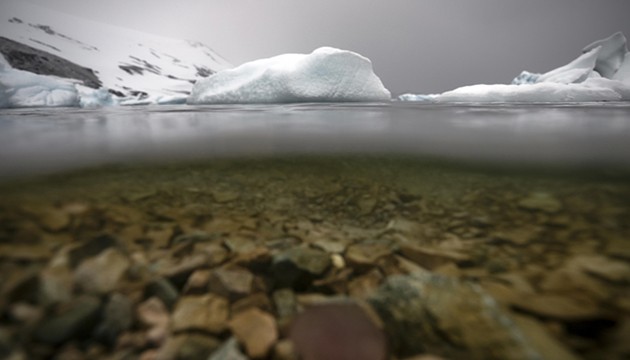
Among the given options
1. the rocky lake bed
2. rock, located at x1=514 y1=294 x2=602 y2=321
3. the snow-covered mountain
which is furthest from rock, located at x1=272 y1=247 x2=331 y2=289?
the snow-covered mountain

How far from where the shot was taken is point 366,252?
140cm

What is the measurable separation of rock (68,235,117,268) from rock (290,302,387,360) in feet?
3.25

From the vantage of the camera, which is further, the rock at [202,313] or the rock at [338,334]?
the rock at [202,313]

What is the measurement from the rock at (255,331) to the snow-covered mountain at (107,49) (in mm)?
39884

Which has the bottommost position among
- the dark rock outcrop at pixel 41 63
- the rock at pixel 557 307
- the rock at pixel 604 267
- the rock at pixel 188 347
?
the rock at pixel 188 347

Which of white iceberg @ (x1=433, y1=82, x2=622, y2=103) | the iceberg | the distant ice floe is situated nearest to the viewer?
white iceberg @ (x1=433, y1=82, x2=622, y2=103)

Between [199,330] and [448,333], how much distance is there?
0.86 metres

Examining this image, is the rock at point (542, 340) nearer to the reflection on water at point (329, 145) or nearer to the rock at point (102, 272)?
the rock at point (102, 272)

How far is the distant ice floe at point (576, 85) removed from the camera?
16.2 meters

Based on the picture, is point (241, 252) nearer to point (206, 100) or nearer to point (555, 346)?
point (555, 346)

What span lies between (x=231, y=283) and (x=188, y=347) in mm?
290

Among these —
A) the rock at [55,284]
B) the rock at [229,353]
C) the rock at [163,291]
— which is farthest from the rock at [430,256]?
the rock at [55,284]

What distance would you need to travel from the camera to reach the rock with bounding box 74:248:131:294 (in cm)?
108

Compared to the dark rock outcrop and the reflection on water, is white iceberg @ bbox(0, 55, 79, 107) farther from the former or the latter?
the dark rock outcrop
